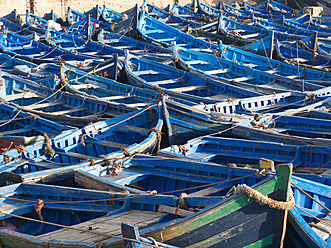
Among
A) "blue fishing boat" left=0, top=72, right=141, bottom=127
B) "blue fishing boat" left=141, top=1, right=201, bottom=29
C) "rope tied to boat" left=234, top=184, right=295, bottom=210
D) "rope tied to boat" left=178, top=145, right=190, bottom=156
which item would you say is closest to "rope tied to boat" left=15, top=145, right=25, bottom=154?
"blue fishing boat" left=0, top=72, right=141, bottom=127

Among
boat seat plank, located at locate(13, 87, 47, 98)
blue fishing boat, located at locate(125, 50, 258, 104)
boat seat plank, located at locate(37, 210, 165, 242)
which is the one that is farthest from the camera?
boat seat plank, located at locate(13, 87, 47, 98)

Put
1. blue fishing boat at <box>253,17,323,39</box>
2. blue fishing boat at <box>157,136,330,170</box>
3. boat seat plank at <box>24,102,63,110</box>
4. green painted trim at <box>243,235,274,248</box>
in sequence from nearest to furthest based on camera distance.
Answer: green painted trim at <box>243,235,274,248</box>
blue fishing boat at <box>157,136,330,170</box>
boat seat plank at <box>24,102,63,110</box>
blue fishing boat at <box>253,17,323,39</box>

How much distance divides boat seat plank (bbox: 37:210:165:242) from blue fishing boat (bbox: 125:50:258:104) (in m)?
6.90

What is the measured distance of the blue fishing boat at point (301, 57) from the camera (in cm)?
1953

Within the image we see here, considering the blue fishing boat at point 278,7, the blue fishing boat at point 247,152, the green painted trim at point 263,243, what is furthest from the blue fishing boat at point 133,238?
the blue fishing boat at point 278,7

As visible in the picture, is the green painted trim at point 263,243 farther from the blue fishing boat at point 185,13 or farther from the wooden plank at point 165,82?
the blue fishing boat at point 185,13

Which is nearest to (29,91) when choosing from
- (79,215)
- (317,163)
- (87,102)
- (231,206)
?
(87,102)

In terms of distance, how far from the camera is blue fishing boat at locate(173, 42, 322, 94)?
16.1m

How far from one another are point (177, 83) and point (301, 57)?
20.9ft

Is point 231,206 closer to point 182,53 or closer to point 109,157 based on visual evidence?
point 109,157

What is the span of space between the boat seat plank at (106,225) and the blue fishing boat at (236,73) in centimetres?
847

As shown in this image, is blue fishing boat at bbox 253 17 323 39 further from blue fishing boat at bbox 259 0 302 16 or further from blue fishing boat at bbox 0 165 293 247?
blue fishing boat at bbox 0 165 293 247

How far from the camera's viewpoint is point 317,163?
10.6 meters

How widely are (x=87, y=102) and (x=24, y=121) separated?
1891mm
